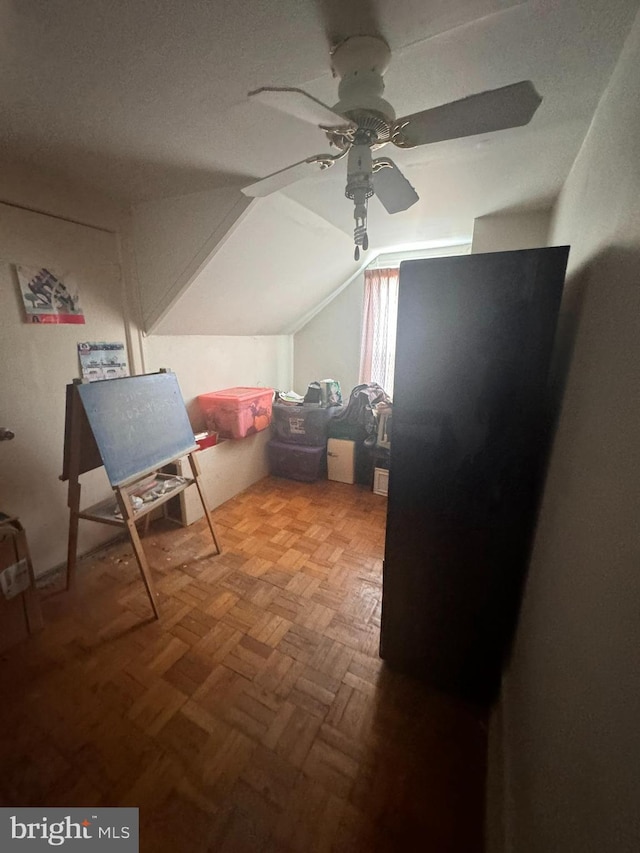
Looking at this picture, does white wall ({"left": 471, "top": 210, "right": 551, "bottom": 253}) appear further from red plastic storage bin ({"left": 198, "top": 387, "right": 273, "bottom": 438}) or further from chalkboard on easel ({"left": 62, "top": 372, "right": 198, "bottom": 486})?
chalkboard on easel ({"left": 62, "top": 372, "right": 198, "bottom": 486})

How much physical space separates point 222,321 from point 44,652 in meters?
2.38

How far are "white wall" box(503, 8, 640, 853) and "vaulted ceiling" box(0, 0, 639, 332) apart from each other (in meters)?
0.20

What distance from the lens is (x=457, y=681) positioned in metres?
1.31

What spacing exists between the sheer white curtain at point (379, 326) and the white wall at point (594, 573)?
247 centimetres

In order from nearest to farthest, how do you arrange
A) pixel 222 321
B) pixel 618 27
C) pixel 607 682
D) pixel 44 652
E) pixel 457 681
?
1. pixel 607 682
2. pixel 618 27
3. pixel 457 681
4. pixel 44 652
5. pixel 222 321

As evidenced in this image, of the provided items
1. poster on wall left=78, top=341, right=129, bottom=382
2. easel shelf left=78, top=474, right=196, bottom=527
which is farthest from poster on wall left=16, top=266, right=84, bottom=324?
easel shelf left=78, top=474, right=196, bottom=527

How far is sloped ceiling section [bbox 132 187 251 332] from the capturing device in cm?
182

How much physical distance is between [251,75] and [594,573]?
1.62 metres

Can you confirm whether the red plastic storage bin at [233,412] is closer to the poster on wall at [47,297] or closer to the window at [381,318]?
the poster on wall at [47,297]

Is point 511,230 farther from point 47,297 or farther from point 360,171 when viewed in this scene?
point 47,297

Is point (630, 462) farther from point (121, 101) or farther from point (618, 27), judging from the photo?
point (121, 101)

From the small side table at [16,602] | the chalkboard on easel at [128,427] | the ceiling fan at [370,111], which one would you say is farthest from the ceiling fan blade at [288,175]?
the small side table at [16,602]

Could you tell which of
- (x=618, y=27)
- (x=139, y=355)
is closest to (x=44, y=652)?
(x=139, y=355)

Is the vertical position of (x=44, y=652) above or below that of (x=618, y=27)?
below
